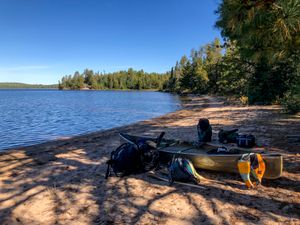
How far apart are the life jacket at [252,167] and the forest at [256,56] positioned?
2055 millimetres

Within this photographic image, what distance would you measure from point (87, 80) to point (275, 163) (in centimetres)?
16529

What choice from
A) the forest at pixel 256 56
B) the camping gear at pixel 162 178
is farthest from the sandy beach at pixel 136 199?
the forest at pixel 256 56

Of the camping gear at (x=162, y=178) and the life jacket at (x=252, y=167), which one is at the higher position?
the life jacket at (x=252, y=167)

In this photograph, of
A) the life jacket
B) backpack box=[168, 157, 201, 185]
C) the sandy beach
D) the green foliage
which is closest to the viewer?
the green foliage

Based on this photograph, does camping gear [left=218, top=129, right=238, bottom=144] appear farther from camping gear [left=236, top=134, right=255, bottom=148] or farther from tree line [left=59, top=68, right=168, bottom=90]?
tree line [left=59, top=68, right=168, bottom=90]

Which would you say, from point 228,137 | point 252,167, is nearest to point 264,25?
point 252,167

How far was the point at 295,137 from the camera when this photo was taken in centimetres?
895

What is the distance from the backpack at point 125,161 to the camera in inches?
249

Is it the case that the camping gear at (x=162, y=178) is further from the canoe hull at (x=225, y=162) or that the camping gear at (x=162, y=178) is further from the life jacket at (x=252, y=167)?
the life jacket at (x=252, y=167)

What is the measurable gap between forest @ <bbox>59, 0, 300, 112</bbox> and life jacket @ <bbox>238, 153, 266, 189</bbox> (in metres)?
2.06

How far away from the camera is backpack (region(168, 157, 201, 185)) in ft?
18.8

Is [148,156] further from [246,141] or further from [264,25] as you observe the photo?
[264,25]

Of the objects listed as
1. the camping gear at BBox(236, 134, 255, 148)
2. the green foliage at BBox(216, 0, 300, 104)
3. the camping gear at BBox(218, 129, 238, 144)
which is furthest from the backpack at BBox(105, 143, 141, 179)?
the green foliage at BBox(216, 0, 300, 104)

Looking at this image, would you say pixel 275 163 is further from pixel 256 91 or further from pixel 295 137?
pixel 256 91
